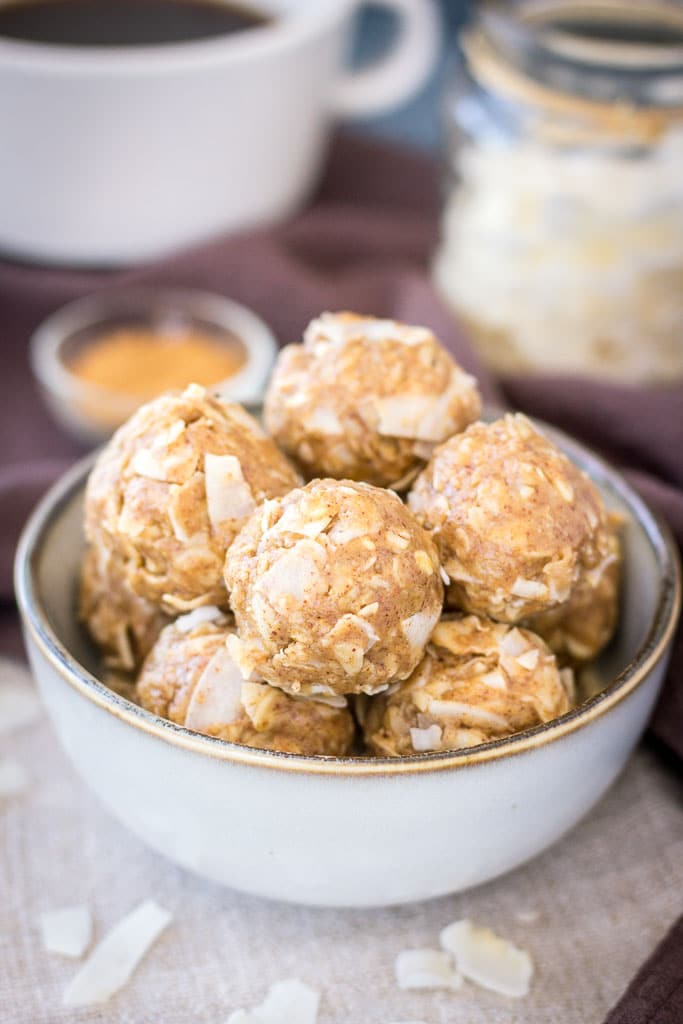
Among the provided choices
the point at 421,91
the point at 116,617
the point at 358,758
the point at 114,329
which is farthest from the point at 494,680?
the point at 421,91

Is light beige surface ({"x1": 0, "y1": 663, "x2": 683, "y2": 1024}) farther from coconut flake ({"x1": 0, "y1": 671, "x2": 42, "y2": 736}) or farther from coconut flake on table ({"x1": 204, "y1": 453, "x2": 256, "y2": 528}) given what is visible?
coconut flake on table ({"x1": 204, "y1": 453, "x2": 256, "y2": 528})

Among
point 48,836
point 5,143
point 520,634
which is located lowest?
point 48,836

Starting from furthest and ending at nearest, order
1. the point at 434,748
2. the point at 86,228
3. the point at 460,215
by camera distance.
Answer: the point at 86,228 → the point at 460,215 → the point at 434,748

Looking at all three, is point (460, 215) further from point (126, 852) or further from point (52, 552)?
point (126, 852)

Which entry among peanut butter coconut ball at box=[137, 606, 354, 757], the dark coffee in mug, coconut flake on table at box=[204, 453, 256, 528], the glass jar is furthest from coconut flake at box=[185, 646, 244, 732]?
the dark coffee in mug

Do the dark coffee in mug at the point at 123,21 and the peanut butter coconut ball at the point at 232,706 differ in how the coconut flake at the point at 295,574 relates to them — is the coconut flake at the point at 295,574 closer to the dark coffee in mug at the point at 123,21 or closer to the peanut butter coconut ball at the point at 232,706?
the peanut butter coconut ball at the point at 232,706

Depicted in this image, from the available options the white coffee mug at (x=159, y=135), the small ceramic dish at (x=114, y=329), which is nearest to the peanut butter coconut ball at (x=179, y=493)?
the small ceramic dish at (x=114, y=329)

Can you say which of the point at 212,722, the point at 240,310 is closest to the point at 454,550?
the point at 212,722
